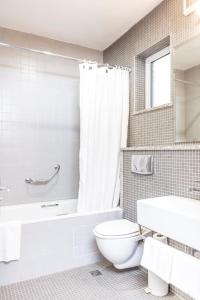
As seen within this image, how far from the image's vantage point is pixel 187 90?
215 centimetres

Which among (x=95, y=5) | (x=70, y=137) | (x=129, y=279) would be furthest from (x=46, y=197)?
(x=95, y=5)

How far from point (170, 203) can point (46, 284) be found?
4.11 ft

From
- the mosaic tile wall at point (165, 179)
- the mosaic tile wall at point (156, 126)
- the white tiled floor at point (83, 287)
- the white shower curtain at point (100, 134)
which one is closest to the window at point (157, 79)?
the mosaic tile wall at point (156, 126)

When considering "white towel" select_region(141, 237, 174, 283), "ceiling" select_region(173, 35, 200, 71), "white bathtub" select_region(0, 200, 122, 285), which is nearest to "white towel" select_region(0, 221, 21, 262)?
"white bathtub" select_region(0, 200, 122, 285)

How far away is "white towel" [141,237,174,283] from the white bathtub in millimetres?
730

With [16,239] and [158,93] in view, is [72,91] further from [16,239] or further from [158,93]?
[16,239]

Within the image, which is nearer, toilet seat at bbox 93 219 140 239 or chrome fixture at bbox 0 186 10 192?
toilet seat at bbox 93 219 140 239

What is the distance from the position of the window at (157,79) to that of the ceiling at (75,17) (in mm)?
458

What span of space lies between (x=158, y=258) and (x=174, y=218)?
0.44 meters

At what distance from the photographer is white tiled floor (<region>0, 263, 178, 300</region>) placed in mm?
1867

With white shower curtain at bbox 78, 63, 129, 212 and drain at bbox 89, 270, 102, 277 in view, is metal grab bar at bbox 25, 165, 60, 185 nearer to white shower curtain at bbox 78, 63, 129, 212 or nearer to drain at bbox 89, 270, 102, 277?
white shower curtain at bbox 78, 63, 129, 212

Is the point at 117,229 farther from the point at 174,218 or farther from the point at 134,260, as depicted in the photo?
the point at 174,218

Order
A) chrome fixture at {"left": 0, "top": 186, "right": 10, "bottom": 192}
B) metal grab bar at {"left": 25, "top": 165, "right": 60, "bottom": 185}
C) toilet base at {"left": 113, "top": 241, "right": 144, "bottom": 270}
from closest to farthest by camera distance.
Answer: toilet base at {"left": 113, "top": 241, "right": 144, "bottom": 270} → chrome fixture at {"left": 0, "top": 186, "right": 10, "bottom": 192} → metal grab bar at {"left": 25, "top": 165, "right": 60, "bottom": 185}

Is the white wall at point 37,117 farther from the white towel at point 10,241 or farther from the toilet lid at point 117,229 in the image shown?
the toilet lid at point 117,229
